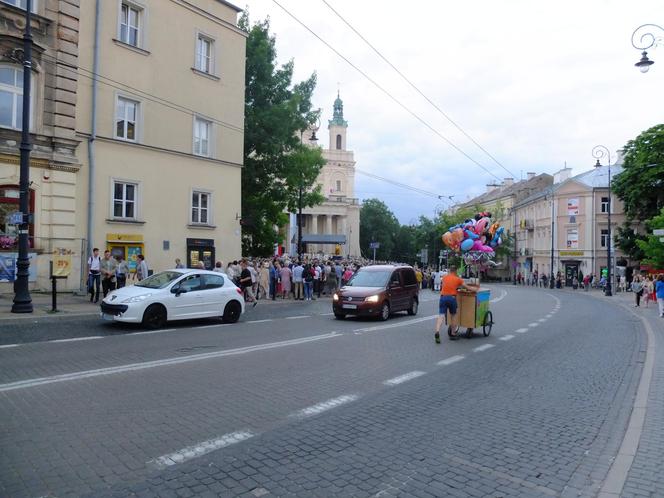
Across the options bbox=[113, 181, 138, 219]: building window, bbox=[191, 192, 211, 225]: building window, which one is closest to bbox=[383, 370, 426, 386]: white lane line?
bbox=[113, 181, 138, 219]: building window

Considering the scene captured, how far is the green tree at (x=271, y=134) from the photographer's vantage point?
31.2m

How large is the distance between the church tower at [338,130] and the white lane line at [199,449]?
11263 centimetres

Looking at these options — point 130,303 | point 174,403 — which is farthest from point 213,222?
point 174,403

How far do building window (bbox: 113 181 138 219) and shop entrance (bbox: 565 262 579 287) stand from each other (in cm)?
5633

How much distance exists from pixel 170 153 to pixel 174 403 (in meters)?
18.9

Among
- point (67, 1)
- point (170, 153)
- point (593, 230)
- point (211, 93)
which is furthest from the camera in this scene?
point (593, 230)

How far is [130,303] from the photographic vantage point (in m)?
13.5

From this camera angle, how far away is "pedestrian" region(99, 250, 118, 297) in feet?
60.0

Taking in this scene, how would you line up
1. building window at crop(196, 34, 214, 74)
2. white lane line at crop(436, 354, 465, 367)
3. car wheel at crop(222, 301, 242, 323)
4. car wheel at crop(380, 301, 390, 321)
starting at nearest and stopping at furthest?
white lane line at crop(436, 354, 465, 367)
car wheel at crop(222, 301, 242, 323)
car wheel at crop(380, 301, 390, 321)
building window at crop(196, 34, 214, 74)

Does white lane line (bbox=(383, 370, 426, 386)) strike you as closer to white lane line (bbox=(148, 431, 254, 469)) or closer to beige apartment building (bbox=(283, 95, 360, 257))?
white lane line (bbox=(148, 431, 254, 469))

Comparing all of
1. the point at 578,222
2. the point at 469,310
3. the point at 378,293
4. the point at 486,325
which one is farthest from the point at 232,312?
the point at 578,222

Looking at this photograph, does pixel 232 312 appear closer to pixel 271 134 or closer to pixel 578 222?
pixel 271 134

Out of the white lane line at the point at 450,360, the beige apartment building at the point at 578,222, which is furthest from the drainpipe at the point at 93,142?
the beige apartment building at the point at 578,222

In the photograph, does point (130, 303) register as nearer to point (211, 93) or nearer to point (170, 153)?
point (170, 153)
